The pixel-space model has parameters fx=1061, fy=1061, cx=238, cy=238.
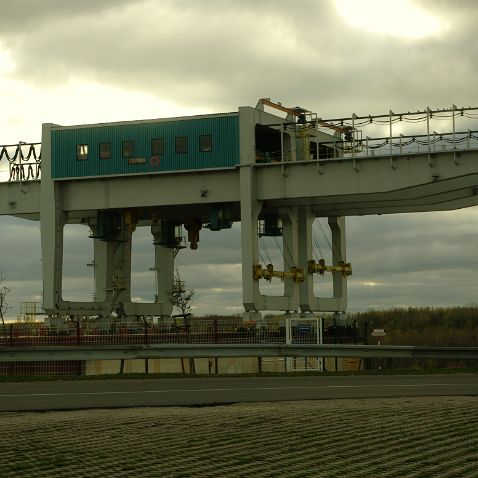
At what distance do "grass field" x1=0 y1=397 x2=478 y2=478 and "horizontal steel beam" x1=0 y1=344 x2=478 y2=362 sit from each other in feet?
37.8

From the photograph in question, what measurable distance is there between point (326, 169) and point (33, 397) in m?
27.0

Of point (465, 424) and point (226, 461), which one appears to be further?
point (465, 424)

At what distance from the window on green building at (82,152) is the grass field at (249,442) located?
34869mm

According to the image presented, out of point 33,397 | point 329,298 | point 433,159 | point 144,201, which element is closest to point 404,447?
point 33,397

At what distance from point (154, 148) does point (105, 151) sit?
105 inches

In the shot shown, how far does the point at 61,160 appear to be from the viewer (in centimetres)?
5222

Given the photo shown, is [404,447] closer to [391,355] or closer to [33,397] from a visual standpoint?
[33,397]

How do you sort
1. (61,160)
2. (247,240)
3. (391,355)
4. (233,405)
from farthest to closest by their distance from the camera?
(61,160) → (247,240) → (391,355) → (233,405)

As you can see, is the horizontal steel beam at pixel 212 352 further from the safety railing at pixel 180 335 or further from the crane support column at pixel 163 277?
the crane support column at pixel 163 277

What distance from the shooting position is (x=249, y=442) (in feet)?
43.6

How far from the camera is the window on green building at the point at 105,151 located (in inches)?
2021

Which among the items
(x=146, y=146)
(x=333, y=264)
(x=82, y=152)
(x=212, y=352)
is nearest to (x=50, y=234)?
(x=82, y=152)

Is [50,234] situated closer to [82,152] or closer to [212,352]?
[82,152]

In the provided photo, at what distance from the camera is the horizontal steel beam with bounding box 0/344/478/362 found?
29.4m
